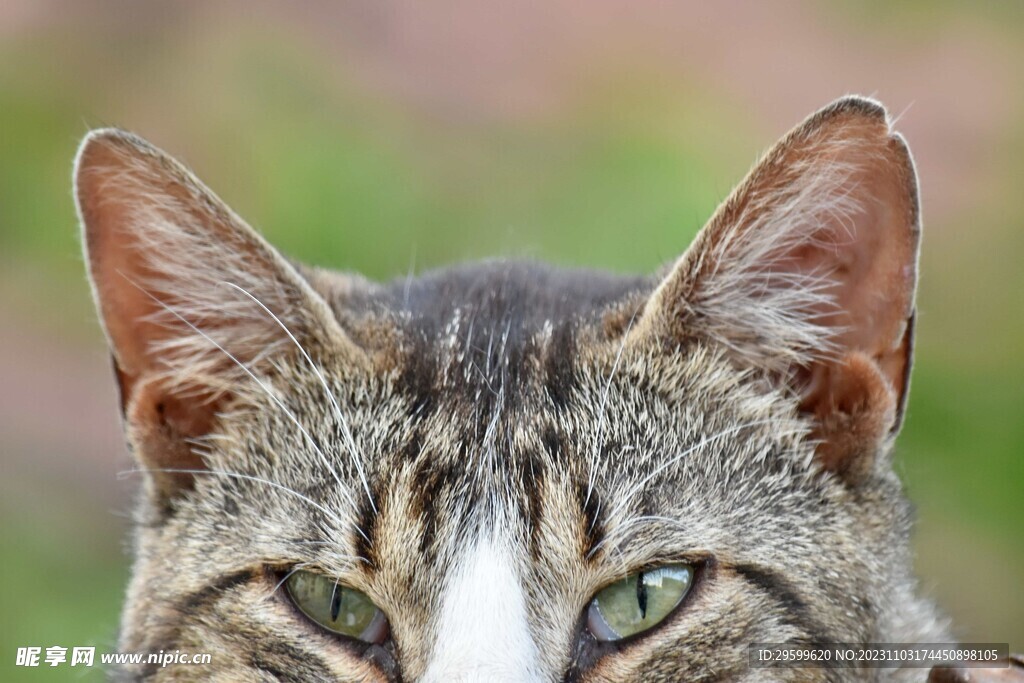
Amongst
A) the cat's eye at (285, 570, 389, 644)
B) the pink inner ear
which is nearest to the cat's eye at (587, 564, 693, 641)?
the cat's eye at (285, 570, 389, 644)

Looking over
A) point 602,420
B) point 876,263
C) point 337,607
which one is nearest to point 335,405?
point 337,607

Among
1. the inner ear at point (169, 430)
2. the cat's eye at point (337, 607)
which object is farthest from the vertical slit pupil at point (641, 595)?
the inner ear at point (169, 430)

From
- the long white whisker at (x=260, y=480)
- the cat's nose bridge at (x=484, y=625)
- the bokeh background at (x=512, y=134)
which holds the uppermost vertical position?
the bokeh background at (x=512, y=134)

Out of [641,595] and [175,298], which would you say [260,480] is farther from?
[641,595]

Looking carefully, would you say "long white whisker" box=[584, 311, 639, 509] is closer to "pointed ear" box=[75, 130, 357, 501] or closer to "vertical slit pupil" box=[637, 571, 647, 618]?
"vertical slit pupil" box=[637, 571, 647, 618]

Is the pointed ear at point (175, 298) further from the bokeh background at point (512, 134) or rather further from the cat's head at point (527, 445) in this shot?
the bokeh background at point (512, 134)

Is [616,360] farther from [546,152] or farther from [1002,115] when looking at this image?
[1002,115]
